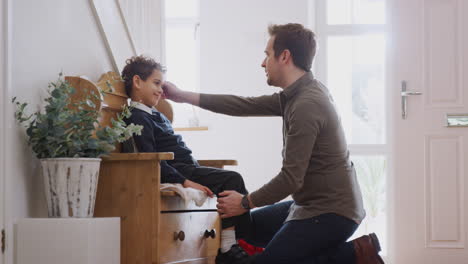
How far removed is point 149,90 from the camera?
2770mm

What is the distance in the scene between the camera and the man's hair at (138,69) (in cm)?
277

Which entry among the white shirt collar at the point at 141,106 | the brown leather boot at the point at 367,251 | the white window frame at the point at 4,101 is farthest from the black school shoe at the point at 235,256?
the white window frame at the point at 4,101

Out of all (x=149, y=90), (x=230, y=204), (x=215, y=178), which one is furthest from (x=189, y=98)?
(x=230, y=204)

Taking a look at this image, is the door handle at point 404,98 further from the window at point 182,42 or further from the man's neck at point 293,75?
the man's neck at point 293,75

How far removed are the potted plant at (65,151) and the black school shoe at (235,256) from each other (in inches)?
26.8

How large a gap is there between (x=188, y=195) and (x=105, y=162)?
32 cm

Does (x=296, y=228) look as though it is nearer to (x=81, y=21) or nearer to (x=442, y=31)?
(x=81, y=21)

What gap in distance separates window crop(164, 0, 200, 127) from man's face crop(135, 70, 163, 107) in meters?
2.41

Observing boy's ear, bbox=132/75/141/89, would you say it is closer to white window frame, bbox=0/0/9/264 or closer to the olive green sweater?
the olive green sweater

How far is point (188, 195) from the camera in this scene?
2445 millimetres

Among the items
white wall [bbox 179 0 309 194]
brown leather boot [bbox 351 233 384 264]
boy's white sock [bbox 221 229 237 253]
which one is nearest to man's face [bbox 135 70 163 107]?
boy's white sock [bbox 221 229 237 253]

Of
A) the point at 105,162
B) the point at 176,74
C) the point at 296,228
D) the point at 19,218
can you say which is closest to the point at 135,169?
the point at 105,162

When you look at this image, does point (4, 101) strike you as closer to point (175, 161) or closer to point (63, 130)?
point (63, 130)

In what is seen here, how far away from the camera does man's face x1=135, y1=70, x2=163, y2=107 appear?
9.08 ft
